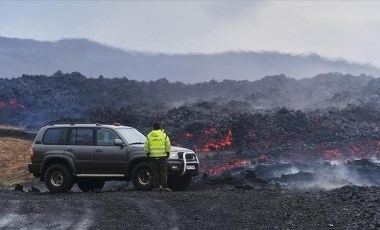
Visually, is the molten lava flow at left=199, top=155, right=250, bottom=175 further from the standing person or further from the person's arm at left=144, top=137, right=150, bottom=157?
the person's arm at left=144, top=137, right=150, bottom=157

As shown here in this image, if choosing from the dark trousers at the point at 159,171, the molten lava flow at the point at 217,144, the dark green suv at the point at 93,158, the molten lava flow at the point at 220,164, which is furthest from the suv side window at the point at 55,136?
the molten lava flow at the point at 217,144

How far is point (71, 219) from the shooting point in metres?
11.9

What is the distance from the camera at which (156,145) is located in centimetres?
1695

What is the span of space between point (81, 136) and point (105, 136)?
0.77 meters

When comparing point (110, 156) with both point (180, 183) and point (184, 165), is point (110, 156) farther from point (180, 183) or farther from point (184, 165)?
point (180, 183)

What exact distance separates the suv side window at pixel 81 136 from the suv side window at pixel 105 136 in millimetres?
221

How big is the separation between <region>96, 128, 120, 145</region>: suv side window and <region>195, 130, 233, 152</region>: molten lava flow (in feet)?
58.3

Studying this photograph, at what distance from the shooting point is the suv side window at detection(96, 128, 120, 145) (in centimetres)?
1758

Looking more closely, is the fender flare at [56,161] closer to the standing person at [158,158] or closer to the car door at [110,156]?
the car door at [110,156]

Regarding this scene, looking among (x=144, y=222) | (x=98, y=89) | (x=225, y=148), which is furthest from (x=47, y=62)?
(x=144, y=222)

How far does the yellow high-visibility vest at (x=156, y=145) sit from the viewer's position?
55.3ft

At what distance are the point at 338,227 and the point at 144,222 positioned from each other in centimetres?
373

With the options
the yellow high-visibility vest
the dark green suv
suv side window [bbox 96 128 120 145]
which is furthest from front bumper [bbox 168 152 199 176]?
suv side window [bbox 96 128 120 145]

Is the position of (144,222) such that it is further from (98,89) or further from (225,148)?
(98,89)
